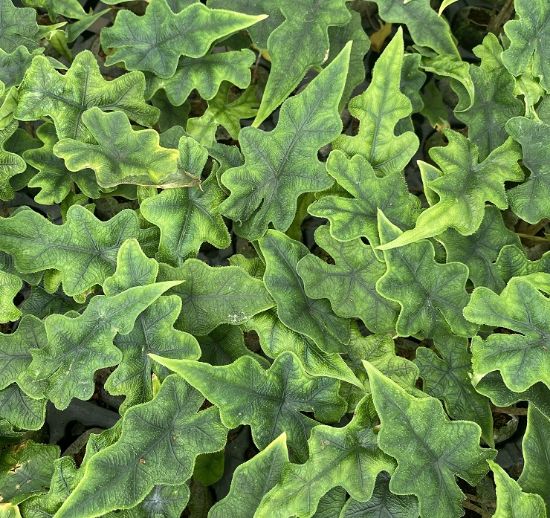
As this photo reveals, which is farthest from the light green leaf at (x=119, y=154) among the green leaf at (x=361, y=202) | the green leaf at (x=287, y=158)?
the green leaf at (x=361, y=202)

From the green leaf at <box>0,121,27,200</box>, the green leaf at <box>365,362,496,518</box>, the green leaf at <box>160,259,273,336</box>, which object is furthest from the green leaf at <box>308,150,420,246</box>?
the green leaf at <box>0,121,27,200</box>

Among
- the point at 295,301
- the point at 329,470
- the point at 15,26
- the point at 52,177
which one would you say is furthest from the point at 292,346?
the point at 15,26

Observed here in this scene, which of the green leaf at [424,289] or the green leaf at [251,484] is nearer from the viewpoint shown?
the green leaf at [251,484]

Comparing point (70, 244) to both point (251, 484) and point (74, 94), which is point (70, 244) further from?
point (251, 484)

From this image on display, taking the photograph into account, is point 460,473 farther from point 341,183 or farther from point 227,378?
point 341,183

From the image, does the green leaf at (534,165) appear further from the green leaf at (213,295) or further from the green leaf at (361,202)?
the green leaf at (213,295)

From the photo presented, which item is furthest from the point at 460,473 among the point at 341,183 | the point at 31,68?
the point at 31,68

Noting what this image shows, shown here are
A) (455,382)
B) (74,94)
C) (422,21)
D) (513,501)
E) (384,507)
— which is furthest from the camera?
(422,21)
